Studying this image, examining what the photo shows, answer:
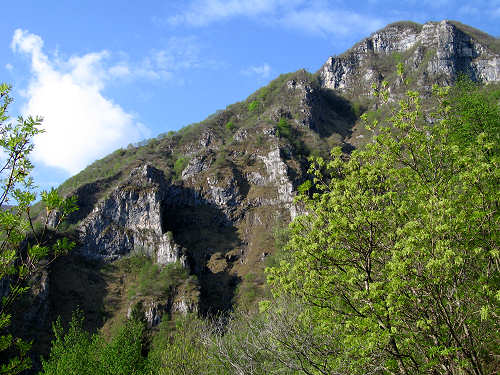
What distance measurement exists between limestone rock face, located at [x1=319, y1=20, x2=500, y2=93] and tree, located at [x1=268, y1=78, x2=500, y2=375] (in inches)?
6264

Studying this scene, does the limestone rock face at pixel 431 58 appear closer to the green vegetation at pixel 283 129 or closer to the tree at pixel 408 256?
the green vegetation at pixel 283 129

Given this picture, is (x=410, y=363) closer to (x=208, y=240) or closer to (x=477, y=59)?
(x=208, y=240)

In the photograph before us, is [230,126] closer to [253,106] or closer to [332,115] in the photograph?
[253,106]

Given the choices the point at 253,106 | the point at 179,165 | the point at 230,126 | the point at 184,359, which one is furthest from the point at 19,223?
the point at 253,106

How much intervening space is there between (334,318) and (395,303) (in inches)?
93.0

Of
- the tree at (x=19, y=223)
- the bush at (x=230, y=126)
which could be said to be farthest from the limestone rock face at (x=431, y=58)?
the tree at (x=19, y=223)

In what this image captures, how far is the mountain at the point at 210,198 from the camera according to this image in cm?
8806

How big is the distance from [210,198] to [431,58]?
128734mm

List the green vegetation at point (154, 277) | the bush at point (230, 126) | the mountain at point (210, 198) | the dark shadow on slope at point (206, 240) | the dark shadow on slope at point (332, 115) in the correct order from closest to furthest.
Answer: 1. the mountain at point (210, 198)
2. the green vegetation at point (154, 277)
3. the dark shadow on slope at point (206, 240)
4. the dark shadow on slope at point (332, 115)
5. the bush at point (230, 126)

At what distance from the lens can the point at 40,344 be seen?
7431 cm

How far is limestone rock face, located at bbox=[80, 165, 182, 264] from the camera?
10456 cm

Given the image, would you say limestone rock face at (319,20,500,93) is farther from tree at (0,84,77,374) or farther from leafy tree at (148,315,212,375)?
tree at (0,84,77,374)

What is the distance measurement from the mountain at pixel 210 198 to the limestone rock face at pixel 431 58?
0.68 m

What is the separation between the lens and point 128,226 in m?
110
